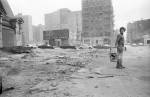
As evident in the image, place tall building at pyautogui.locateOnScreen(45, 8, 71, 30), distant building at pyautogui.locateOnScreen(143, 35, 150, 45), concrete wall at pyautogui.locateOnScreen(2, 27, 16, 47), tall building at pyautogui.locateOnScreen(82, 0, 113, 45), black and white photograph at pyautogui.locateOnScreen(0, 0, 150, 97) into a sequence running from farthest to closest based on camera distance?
1. tall building at pyautogui.locateOnScreen(45, 8, 71, 30)
2. distant building at pyautogui.locateOnScreen(143, 35, 150, 45)
3. tall building at pyautogui.locateOnScreen(82, 0, 113, 45)
4. concrete wall at pyautogui.locateOnScreen(2, 27, 16, 47)
5. black and white photograph at pyautogui.locateOnScreen(0, 0, 150, 97)

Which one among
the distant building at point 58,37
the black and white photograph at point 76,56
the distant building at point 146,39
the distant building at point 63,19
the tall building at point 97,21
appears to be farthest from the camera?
the distant building at point 63,19

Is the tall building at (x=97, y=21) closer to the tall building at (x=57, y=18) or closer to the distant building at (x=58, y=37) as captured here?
the distant building at (x=58, y=37)

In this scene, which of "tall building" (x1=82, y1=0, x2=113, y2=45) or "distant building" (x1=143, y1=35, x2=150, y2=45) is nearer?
"tall building" (x1=82, y1=0, x2=113, y2=45)

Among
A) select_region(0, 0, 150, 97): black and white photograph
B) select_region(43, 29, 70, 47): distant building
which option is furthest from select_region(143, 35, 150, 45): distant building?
select_region(43, 29, 70, 47): distant building

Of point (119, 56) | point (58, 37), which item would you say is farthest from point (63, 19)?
point (119, 56)

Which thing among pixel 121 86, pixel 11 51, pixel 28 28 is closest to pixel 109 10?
pixel 28 28

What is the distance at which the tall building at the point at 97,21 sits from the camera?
7531 cm

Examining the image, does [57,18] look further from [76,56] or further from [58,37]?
[76,56]

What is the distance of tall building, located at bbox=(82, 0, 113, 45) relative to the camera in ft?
247

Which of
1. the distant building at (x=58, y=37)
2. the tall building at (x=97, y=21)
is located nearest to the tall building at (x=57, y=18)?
the tall building at (x=97, y=21)

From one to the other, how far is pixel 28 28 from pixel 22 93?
106 metres

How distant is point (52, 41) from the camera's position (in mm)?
71562

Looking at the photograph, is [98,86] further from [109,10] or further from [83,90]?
[109,10]

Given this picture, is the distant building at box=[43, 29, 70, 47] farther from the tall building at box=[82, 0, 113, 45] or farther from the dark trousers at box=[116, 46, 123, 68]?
the dark trousers at box=[116, 46, 123, 68]
